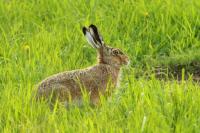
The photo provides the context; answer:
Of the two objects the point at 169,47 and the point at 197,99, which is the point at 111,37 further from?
the point at 197,99

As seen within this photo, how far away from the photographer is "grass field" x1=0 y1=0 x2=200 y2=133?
4840 millimetres

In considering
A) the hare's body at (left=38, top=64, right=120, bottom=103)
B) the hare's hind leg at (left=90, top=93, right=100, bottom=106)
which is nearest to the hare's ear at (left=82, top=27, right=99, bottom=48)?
the hare's body at (left=38, top=64, right=120, bottom=103)

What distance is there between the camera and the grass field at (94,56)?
15.9 feet

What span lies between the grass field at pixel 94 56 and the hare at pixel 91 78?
0.42ft

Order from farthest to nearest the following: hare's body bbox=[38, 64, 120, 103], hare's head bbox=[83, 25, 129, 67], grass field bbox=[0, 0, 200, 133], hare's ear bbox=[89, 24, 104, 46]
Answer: hare's head bbox=[83, 25, 129, 67] → hare's ear bbox=[89, 24, 104, 46] → hare's body bbox=[38, 64, 120, 103] → grass field bbox=[0, 0, 200, 133]

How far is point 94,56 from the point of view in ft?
23.4

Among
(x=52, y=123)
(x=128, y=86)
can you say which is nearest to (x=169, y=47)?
(x=128, y=86)

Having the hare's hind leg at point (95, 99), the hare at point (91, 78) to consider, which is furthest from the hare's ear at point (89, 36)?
the hare's hind leg at point (95, 99)

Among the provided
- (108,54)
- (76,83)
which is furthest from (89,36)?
(76,83)

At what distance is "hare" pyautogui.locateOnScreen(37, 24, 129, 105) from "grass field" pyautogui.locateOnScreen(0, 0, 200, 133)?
0.42ft

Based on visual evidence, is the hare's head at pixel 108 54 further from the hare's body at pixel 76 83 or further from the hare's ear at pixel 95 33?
the hare's body at pixel 76 83

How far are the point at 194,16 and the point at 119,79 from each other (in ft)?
5.65

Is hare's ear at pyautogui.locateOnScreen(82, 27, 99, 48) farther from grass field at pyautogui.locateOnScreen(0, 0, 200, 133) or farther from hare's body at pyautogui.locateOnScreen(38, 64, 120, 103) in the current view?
grass field at pyautogui.locateOnScreen(0, 0, 200, 133)

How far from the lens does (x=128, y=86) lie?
564cm
